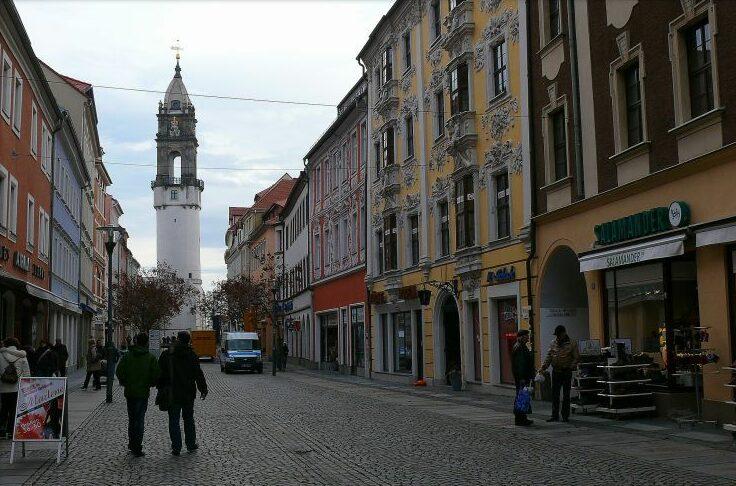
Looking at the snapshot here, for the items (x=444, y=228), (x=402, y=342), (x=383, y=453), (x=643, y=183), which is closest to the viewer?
(x=383, y=453)

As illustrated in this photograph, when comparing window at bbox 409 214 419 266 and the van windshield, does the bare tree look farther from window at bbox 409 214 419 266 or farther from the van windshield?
window at bbox 409 214 419 266

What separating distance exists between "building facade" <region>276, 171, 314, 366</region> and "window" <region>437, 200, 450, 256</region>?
2276cm

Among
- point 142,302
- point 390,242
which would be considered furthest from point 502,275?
point 142,302

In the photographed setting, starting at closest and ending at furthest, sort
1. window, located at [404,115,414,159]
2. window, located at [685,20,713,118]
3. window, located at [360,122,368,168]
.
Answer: window, located at [685,20,713,118], window, located at [404,115,414,159], window, located at [360,122,368,168]

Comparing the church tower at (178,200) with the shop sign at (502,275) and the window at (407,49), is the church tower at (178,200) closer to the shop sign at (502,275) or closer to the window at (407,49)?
the window at (407,49)

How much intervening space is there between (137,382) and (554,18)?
1457 centimetres

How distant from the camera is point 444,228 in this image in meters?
29.9

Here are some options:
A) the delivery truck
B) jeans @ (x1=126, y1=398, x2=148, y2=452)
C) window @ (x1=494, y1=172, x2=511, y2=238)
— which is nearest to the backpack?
jeans @ (x1=126, y1=398, x2=148, y2=452)

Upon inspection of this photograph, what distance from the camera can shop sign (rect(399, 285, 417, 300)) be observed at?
3239cm

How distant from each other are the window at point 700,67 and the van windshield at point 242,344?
1446 inches

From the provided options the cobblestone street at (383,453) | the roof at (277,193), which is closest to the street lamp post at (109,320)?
the cobblestone street at (383,453)

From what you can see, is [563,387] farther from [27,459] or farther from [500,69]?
[500,69]

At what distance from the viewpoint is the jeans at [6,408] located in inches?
593

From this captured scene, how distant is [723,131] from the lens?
48.7 ft
